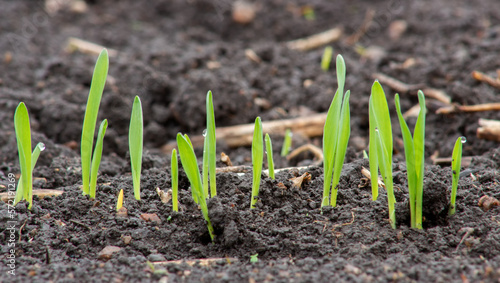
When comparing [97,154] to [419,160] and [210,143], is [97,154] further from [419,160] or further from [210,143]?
[419,160]

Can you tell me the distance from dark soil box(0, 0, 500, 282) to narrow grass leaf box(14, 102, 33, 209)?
112 millimetres

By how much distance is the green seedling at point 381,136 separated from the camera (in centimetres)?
153

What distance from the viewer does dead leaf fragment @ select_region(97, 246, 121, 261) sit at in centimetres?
156

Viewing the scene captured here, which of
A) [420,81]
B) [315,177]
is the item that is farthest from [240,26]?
[315,177]

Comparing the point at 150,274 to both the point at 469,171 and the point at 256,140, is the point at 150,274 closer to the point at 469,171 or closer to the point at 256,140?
the point at 256,140

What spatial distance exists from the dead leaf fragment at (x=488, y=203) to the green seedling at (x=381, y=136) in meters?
0.36

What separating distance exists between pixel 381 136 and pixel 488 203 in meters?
0.52

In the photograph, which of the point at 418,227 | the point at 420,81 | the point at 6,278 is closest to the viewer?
the point at 6,278

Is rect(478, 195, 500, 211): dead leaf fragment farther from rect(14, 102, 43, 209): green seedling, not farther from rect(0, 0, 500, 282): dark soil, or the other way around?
rect(14, 102, 43, 209): green seedling

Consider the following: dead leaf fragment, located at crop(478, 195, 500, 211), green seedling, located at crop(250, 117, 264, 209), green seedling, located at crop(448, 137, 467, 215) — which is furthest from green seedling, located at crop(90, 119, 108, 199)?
dead leaf fragment, located at crop(478, 195, 500, 211)

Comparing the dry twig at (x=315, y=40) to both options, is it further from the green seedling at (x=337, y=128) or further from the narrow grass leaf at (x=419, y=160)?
the narrow grass leaf at (x=419, y=160)

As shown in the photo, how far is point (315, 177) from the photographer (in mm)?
2006

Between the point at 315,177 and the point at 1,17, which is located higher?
the point at 1,17

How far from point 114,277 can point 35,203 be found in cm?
59
